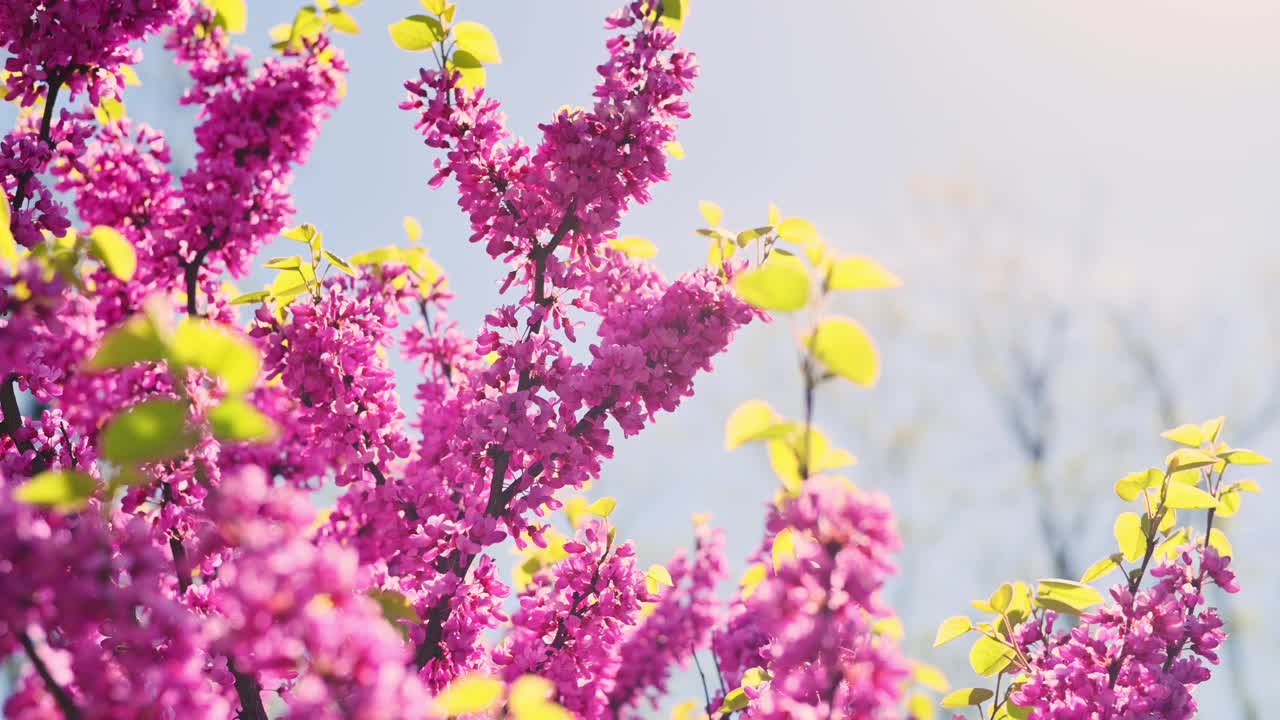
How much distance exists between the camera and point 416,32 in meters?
2.30

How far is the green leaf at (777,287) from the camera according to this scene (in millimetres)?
1078

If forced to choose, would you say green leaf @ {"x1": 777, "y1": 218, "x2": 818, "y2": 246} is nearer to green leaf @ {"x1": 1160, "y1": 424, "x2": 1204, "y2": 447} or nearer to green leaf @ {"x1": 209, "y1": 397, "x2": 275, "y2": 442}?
green leaf @ {"x1": 1160, "y1": 424, "x2": 1204, "y2": 447}

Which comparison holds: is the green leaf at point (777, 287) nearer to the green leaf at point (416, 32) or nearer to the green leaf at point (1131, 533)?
the green leaf at point (1131, 533)

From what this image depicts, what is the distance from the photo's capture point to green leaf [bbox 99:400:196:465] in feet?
2.90

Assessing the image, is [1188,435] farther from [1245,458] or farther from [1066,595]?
[1066,595]

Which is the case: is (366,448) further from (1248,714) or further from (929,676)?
(1248,714)

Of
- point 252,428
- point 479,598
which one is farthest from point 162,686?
point 479,598

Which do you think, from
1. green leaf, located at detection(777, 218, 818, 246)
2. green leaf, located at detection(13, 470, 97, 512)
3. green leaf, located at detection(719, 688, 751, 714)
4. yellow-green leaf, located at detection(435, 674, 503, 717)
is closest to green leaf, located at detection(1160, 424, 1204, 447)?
green leaf, located at detection(777, 218, 818, 246)

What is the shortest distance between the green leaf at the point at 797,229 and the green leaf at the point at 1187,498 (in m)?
0.98

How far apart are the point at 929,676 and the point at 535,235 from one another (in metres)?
1.62

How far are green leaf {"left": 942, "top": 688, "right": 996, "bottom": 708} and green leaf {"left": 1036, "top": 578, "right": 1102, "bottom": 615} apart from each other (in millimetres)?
292

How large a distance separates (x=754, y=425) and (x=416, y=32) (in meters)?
1.63

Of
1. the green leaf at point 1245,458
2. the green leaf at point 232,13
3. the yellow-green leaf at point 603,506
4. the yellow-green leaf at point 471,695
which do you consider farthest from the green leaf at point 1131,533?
the green leaf at point 232,13

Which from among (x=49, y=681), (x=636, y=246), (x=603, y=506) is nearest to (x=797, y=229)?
(x=636, y=246)
